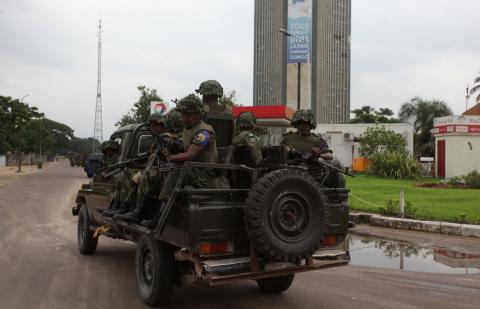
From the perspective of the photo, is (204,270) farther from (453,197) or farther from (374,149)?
(374,149)

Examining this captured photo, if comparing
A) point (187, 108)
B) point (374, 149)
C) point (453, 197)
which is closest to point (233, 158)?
point (187, 108)

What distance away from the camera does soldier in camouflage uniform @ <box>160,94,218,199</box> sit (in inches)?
200

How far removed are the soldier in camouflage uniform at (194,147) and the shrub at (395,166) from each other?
Answer: 2375 cm

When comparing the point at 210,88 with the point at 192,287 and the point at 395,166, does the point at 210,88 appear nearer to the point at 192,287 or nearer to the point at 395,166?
the point at 192,287

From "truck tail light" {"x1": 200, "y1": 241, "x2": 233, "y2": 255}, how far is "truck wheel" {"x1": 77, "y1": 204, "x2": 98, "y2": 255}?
431 cm

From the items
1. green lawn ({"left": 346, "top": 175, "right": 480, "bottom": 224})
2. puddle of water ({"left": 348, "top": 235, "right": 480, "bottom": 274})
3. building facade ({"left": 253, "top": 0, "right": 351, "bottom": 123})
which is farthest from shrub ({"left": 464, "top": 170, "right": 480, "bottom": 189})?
building facade ({"left": 253, "top": 0, "right": 351, "bottom": 123})

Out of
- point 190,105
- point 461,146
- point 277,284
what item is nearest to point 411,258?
point 277,284

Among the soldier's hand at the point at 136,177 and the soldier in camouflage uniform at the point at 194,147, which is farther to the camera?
the soldier's hand at the point at 136,177

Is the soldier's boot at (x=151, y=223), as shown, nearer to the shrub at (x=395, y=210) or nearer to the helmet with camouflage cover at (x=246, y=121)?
the helmet with camouflage cover at (x=246, y=121)

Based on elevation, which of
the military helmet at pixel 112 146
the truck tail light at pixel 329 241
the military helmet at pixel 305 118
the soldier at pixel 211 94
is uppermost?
the soldier at pixel 211 94

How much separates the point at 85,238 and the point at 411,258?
5.59 meters

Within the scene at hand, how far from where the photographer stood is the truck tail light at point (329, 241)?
5.32m

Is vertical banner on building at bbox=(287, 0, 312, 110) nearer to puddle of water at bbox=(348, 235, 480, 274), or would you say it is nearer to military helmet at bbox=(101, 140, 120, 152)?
puddle of water at bbox=(348, 235, 480, 274)

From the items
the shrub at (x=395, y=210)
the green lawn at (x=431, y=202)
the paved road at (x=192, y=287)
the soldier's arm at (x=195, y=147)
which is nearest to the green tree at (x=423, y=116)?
the green lawn at (x=431, y=202)
